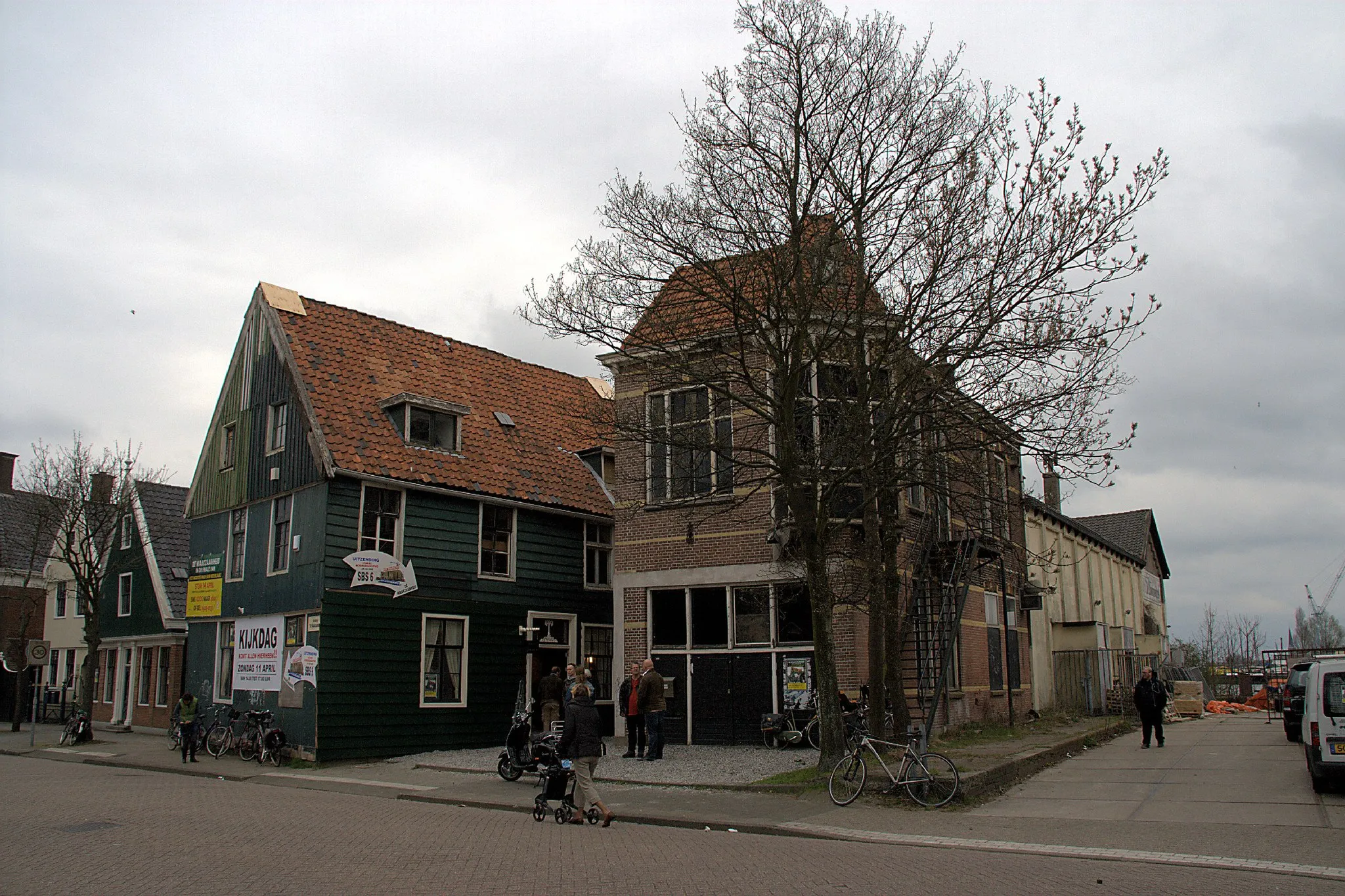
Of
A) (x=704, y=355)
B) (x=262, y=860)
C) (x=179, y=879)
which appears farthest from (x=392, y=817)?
(x=704, y=355)

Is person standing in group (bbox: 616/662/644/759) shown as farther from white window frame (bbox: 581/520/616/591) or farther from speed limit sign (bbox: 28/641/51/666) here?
speed limit sign (bbox: 28/641/51/666)

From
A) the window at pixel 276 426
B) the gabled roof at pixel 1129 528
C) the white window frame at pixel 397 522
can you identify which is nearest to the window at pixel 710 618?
the white window frame at pixel 397 522

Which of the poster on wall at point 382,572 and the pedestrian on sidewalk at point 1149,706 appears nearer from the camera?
the poster on wall at point 382,572

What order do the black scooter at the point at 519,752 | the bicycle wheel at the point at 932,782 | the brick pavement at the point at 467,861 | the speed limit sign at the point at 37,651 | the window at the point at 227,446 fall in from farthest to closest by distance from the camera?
1. the speed limit sign at the point at 37,651
2. the window at the point at 227,446
3. the black scooter at the point at 519,752
4. the bicycle wheel at the point at 932,782
5. the brick pavement at the point at 467,861

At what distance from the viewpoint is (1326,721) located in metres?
13.3

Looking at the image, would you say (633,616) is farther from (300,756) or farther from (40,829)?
(40,829)

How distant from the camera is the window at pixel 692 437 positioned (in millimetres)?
14719

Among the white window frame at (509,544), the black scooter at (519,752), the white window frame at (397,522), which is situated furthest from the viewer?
the white window frame at (509,544)

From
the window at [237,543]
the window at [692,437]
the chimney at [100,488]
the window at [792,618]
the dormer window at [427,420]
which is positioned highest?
the dormer window at [427,420]

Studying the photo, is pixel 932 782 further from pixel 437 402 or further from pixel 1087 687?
pixel 1087 687

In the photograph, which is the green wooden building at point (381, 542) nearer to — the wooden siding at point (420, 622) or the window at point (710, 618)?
the wooden siding at point (420, 622)

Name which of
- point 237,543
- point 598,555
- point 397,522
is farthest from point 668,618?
point 237,543

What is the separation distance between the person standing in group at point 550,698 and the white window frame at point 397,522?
5.51 metres

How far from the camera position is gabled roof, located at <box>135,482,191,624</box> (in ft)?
101
